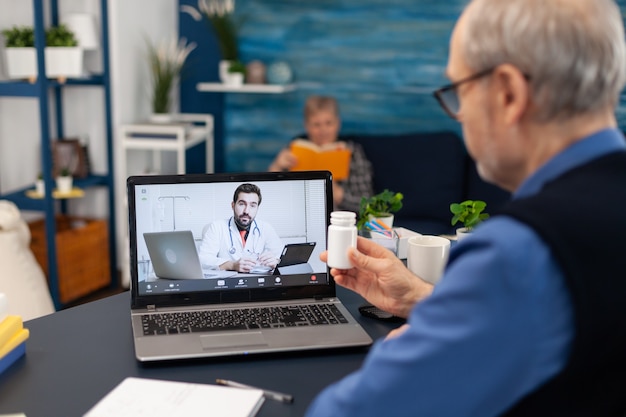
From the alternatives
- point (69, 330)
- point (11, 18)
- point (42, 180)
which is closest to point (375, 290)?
point (69, 330)

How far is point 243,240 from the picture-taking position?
5.32 feet

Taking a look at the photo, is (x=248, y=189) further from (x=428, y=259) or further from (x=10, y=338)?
(x=10, y=338)

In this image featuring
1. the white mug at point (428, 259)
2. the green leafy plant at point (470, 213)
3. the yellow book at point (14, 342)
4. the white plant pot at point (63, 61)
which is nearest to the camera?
the yellow book at point (14, 342)

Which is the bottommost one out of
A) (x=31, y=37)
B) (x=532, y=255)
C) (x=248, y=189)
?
(x=248, y=189)

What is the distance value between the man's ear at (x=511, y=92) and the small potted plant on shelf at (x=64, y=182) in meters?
3.16

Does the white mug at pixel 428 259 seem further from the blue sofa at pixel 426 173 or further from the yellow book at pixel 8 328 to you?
the blue sofa at pixel 426 173

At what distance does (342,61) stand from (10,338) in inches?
129

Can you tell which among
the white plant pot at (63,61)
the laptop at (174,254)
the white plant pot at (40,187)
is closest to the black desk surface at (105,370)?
the laptop at (174,254)

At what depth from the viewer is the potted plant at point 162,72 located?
4.14 m

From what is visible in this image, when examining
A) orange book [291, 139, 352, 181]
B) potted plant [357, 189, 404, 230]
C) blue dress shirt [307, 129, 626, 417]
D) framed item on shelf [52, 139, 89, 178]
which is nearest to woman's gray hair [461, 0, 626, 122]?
blue dress shirt [307, 129, 626, 417]

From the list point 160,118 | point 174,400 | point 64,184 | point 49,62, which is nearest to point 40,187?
point 64,184

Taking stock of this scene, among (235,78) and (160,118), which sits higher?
(235,78)

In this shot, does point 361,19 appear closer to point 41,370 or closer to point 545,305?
point 41,370

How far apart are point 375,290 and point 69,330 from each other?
634mm
